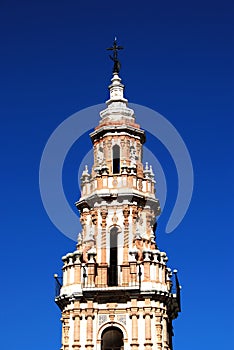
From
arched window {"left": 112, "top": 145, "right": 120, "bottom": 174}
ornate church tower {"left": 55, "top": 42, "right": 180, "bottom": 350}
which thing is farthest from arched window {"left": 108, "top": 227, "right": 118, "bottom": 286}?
arched window {"left": 112, "top": 145, "right": 120, "bottom": 174}

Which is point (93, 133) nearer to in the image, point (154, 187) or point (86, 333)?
point (154, 187)

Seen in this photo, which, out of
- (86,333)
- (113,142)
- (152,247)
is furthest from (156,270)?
(113,142)

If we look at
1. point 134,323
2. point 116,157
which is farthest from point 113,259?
point 116,157

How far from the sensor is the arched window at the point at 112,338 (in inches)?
1347

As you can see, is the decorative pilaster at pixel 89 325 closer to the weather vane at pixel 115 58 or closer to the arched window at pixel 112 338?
the arched window at pixel 112 338

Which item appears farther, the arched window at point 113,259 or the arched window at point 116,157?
the arched window at point 116,157

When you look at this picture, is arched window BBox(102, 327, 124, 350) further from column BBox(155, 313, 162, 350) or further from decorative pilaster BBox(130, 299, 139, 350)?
column BBox(155, 313, 162, 350)

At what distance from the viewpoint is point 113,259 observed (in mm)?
36469

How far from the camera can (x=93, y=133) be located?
1572 inches

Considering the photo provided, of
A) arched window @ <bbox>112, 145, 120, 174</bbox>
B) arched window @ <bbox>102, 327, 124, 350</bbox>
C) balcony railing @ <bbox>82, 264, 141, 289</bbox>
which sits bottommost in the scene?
arched window @ <bbox>102, 327, 124, 350</bbox>

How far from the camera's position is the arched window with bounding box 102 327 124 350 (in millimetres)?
34219

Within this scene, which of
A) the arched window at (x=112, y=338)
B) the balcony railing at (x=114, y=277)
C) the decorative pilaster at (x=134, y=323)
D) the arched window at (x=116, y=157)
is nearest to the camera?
the decorative pilaster at (x=134, y=323)

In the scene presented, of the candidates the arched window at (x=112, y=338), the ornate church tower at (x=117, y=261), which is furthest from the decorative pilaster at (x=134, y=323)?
the arched window at (x=112, y=338)

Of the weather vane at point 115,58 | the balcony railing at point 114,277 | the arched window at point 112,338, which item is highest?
the weather vane at point 115,58
